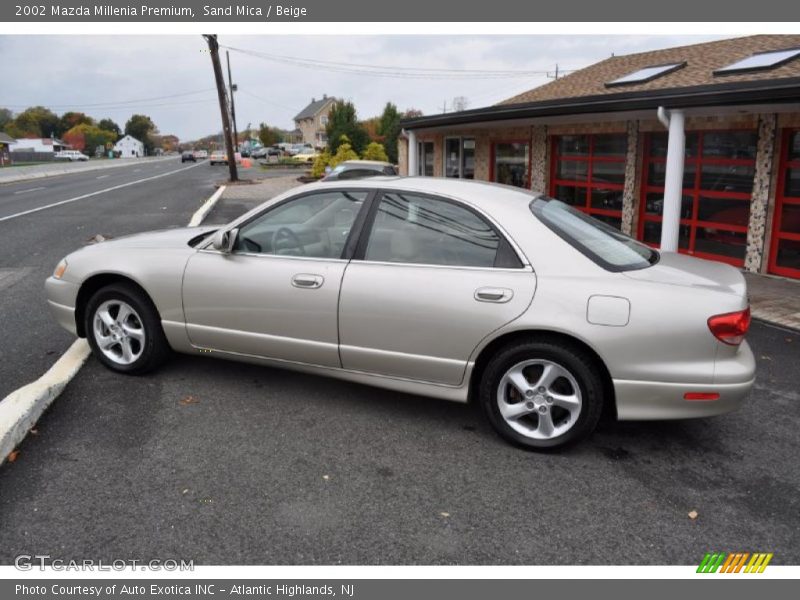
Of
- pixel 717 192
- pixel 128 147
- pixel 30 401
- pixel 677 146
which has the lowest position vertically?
pixel 30 401

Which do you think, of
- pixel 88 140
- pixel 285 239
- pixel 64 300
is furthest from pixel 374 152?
pixel 88 140

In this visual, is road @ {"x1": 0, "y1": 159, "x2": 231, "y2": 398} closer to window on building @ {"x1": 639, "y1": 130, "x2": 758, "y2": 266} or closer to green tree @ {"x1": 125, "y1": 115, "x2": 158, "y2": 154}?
window on building @ {"x1": 639, "y1": 130, "x2": 758, "y2": 266}

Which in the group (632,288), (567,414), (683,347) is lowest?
A: (567,414)

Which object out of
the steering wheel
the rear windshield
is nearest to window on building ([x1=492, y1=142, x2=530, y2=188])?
the rear windshield

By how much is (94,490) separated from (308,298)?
1.66 metres

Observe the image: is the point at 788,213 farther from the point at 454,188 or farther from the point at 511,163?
the point at 454,188

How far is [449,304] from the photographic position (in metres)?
3.95

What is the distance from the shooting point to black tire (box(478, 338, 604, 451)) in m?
3.73

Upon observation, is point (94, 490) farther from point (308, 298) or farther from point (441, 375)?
point (441, 375)

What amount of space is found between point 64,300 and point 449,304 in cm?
313

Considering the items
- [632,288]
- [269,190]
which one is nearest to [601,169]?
[632,288]

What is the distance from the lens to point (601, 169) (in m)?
12.8

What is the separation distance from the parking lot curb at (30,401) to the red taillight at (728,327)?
13.0 ft

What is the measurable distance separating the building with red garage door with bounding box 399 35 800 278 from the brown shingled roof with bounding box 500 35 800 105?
5 cm
